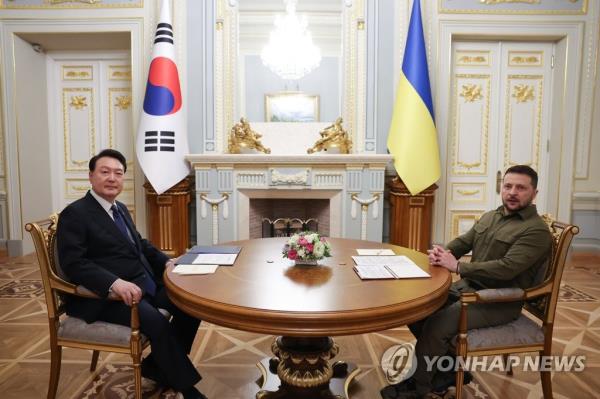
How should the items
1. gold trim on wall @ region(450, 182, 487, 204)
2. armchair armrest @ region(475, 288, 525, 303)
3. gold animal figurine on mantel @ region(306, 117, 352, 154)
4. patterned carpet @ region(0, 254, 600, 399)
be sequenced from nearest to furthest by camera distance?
armchair armrest @ region(475, 288, 525, 303) < patterned carpet @ region(0, 254, 600, 399) < gold animal figurine on mantel @ region(306, 117, 352, 154) < gold trim on wall @ region(450, 182, 487, 204)

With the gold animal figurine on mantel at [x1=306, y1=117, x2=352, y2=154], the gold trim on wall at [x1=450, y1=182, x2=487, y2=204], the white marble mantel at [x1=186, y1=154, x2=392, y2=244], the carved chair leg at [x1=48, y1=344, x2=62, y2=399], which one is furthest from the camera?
the gold trim on wall at [x1=450, y1=182, x2=487, y2=204]

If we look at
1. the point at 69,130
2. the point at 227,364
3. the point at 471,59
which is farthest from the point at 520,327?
the point at 69,130

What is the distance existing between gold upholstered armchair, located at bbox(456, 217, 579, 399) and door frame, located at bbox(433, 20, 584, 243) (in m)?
2.84

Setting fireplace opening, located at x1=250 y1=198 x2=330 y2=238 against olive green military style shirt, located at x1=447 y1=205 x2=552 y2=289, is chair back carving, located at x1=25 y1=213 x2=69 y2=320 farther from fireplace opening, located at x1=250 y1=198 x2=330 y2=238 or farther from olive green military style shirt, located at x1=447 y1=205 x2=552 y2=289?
fireplace opening, located at x1=250 y1=198 x2=330 y2=238

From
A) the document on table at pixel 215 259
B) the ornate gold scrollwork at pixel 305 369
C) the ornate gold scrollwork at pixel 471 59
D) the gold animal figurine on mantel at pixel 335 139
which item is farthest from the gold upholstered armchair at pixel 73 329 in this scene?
the ornate gold scrollwork at pixel 471 59

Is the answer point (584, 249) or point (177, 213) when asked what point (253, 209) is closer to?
point (177, 213)

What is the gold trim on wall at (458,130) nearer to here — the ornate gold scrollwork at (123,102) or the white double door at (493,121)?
the white double door at (493,121)

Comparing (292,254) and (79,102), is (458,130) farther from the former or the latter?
(79,102)

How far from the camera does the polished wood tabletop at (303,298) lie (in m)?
1.30

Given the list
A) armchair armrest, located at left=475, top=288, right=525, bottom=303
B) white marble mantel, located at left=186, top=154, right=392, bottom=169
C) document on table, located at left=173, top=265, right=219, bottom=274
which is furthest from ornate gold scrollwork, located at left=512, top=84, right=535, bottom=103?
document on table, located at left=173, top=265, right=219, bottom=274

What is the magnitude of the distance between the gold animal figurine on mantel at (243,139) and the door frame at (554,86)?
73.6 inches

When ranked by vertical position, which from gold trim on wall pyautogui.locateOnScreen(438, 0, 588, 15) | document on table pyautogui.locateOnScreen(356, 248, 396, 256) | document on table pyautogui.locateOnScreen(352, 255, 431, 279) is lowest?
document on table pyautogui.locateOnScreen(356, 248, 396, 256)

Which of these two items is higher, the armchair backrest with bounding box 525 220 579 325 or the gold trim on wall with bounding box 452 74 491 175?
the gold trim on wall with bounding box 452 74 491 175

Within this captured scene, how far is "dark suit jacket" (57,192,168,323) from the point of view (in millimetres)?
1688
